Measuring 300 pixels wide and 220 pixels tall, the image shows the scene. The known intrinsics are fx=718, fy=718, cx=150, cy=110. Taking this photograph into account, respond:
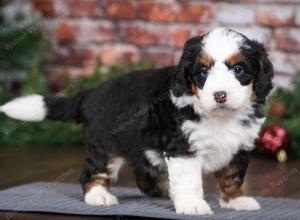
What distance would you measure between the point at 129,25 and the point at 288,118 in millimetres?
1588

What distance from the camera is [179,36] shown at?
221 inches

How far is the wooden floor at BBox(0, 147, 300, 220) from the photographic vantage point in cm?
388

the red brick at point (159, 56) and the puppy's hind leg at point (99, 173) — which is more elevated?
the red brick at point (159, 56)

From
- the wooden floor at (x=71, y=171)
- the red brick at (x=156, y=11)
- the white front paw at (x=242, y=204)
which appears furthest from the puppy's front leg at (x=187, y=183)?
the red brick at (x=156, y=11)

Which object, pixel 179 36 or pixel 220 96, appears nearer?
pixel 220 96

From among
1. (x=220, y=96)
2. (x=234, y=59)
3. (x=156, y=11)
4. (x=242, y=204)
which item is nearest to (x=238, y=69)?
(x=234, y=59)

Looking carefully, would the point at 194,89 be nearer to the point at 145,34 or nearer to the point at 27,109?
the point at 27,109

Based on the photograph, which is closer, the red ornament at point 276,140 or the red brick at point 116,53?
the red ornament at point 276,140

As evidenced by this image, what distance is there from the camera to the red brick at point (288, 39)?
5.23 metres

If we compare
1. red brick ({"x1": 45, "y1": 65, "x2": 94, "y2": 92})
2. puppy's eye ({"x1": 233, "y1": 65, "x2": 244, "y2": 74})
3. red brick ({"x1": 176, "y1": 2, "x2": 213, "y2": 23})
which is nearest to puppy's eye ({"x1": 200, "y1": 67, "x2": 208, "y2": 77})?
puppy's eye ({"x1": 233, "y1": 65, "x2": 244, "y2": 74})

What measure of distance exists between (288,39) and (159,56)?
105 cm

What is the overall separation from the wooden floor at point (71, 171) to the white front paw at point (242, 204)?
20.7 inches

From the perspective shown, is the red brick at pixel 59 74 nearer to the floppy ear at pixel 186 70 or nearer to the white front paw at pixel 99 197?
the white front paw at pixel 99 197

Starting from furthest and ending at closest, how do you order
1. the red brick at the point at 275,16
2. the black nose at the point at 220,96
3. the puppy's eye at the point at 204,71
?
the red brick at the point at 275,16
the puppy's eye at the point at 204,71
the black nose at the point at 220,96
